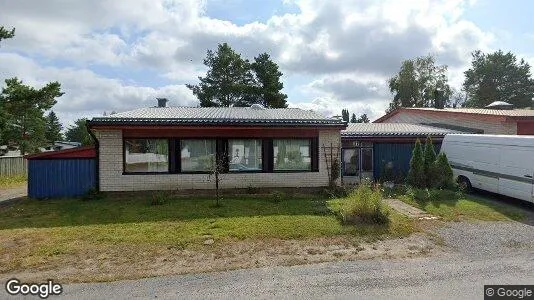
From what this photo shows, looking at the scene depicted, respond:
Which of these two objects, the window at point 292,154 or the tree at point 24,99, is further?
the tree at point 24,99

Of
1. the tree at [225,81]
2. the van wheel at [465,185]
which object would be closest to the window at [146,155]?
the van wheel at [465,185]

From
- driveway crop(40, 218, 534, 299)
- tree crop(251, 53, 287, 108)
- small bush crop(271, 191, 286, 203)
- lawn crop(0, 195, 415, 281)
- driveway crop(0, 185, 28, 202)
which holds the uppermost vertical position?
tree crop(251, 53, 287, 108)

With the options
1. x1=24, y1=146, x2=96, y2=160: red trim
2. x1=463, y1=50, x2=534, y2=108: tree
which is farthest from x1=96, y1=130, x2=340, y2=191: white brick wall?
x1=463, y1=50, x2=534, y2=108: tree

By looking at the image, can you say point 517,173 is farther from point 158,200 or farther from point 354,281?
point 158,200

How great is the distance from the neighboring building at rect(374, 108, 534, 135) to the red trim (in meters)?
19.6

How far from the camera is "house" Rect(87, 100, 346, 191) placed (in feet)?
43.2

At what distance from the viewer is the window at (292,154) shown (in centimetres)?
1416

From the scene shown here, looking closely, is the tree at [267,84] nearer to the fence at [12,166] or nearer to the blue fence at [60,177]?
the fence at [12,166]

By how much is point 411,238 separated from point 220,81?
3842 centimetres

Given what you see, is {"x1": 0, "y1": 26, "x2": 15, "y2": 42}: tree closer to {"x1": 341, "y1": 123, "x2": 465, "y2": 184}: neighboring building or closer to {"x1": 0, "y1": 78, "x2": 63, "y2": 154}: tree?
{"x1": 0, "y1": 78, "x2": 63, "y2": 154}: tree

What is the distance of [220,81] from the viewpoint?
145ft

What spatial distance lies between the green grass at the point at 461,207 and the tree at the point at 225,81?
32.0m

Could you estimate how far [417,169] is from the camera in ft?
48.0

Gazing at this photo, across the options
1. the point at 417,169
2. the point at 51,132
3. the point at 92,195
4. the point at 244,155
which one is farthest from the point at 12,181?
the point at 51,132
